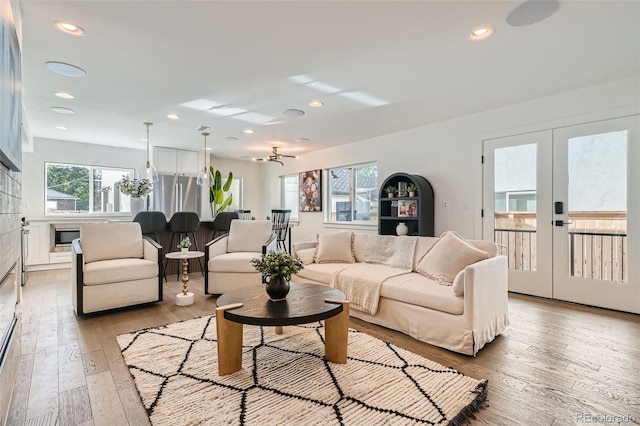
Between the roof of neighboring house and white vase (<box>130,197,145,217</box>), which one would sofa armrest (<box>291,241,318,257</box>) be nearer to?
white vase (<box>130,197,145,217</box>)

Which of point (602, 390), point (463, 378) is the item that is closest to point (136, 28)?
point (463, 378)

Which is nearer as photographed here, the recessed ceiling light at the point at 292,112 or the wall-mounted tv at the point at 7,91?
the wall-mounted tv at the point at 7,91

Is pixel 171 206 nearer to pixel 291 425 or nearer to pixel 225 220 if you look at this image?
pixel 225 220

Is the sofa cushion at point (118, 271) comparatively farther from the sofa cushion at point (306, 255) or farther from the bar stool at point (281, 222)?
the bar stool at point (281, 222)

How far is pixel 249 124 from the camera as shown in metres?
4.88

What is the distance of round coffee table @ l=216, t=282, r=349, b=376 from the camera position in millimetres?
1901

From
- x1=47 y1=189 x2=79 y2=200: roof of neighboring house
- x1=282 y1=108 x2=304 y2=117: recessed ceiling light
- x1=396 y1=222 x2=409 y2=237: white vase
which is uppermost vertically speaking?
x1=282 y1=108 x2=304 y2=117: recessed ceiling light

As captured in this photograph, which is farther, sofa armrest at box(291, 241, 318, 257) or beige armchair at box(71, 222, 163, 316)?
sofa armrest at box(291, 241, 318, 257)

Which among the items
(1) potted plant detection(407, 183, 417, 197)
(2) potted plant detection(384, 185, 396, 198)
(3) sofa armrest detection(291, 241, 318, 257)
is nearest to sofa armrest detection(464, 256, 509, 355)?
(3) sofa armrest detection(291, 241, 318, 257)

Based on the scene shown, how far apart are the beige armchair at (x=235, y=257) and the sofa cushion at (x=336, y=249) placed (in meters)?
0.76

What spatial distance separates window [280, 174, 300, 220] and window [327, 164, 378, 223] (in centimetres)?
127

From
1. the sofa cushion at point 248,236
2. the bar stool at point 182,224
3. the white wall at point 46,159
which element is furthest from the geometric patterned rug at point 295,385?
the white wall at point 46,159

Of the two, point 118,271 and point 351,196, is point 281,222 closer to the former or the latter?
point 351,196

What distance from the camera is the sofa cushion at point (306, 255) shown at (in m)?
3.72
